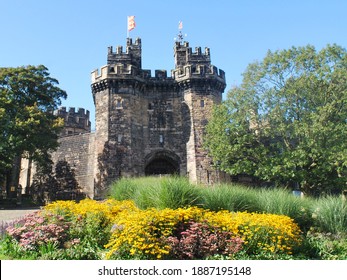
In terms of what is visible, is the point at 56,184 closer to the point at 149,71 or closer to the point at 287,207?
the point at 149,71

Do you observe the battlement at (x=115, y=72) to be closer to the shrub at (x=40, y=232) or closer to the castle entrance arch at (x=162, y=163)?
the castle entrance arch at (x=162, y=163)

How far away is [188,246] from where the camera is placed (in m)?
9.15

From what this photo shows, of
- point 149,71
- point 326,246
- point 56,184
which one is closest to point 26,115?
point 56,184

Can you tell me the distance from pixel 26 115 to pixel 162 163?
35.7 feet

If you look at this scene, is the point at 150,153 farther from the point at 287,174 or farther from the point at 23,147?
the point at 287,174

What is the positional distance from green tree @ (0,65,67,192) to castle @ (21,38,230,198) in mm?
3448

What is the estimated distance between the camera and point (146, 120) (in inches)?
1206

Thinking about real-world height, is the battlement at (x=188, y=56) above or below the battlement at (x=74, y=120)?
above

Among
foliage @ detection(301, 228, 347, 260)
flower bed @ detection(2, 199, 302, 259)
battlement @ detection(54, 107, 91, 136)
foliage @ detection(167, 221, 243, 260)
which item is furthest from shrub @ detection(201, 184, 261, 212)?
battlement @ detection(54, 107, 91, 136)

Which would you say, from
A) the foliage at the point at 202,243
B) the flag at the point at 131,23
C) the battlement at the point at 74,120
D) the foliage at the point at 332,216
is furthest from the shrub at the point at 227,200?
the battlement at the point at 74,120

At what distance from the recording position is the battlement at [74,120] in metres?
42.7

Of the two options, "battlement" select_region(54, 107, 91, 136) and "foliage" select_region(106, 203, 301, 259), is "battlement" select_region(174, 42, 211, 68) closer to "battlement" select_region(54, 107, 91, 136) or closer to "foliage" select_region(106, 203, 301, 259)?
"battlement" select_region(54, 107, 91, 136)

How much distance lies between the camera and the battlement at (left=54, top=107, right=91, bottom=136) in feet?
140

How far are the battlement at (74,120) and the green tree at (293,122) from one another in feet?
71.4
